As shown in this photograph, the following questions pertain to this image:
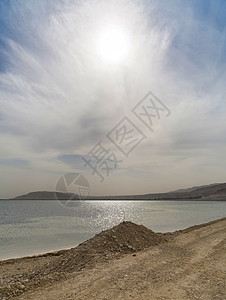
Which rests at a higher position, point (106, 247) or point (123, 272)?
point (106, 247)

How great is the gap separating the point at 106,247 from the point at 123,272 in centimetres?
385

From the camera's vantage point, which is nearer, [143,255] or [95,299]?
[95,299]

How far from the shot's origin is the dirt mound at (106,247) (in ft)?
33.4

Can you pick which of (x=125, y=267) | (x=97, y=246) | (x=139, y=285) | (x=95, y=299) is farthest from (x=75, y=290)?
(x=97, y=246)

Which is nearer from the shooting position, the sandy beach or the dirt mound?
the sandy beach

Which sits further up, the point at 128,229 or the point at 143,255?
the point at 128,229

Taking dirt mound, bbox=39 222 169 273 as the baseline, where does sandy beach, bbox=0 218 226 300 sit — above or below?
below

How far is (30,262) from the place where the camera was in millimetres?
12906

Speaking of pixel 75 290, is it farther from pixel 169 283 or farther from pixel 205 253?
pixel 205 253

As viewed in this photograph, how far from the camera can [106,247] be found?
11930 mm

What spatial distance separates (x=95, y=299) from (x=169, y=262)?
473 centimetres

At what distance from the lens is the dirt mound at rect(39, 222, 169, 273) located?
33.4 ft

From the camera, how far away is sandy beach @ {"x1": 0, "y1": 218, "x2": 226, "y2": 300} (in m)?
6.40

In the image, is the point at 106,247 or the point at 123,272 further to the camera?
the point at 106,247
